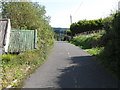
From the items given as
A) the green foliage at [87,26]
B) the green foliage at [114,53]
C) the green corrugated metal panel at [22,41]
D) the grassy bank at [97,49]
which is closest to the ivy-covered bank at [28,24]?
the green corrugated metal panel at [22,41]

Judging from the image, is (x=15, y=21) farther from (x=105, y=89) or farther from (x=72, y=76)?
(x=105, y=89)

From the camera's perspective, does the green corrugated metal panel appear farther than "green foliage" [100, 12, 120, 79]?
Yes

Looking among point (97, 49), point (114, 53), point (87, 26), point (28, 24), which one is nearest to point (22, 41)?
point (28, 24)

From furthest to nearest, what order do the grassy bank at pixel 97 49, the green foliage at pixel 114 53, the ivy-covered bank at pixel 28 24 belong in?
the ivy-covered bank at pixel 28 24, the grassy bank at pixel 97 49, the green foliage at pixel 114 53

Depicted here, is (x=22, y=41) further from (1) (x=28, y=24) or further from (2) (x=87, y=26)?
(2) (x=87, y=26)

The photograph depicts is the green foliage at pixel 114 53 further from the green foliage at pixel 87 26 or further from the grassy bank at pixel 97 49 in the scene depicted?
the green foliage at pixel 87 26

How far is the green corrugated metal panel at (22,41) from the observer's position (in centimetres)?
1614

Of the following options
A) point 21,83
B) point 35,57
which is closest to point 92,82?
point 21,83

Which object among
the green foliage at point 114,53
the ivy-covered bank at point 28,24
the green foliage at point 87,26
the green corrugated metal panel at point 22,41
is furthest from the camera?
the green foliage at point 87,26

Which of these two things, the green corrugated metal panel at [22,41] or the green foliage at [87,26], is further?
the green foliage at [87,26]

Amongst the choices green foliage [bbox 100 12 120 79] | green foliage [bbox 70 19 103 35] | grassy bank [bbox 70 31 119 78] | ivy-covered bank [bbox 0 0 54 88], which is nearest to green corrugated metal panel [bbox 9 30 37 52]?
ivy-covered bank [bbox 0 0 54 88]

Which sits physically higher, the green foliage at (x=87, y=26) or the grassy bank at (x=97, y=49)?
the green foliage at (x=87, y=26)

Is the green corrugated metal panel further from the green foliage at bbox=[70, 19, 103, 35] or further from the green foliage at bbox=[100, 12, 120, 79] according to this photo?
the green foliage at bbox=[70, 19, 103, 35]

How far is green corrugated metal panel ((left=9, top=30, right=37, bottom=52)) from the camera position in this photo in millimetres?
16141
